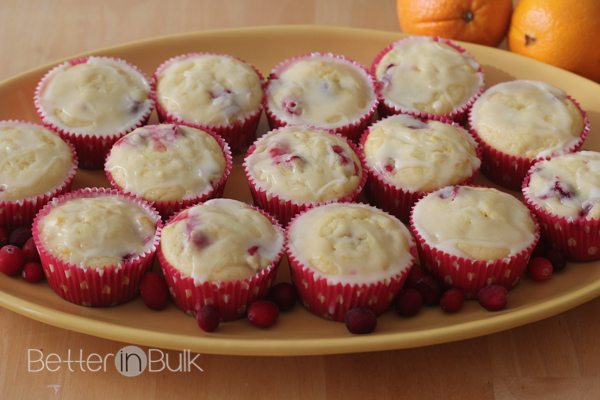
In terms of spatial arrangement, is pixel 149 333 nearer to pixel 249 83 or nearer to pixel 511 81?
pixel 249 83

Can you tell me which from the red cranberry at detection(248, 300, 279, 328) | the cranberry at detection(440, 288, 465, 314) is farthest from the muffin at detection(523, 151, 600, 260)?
the red cranberry at detection(248, 300, 279, 328)

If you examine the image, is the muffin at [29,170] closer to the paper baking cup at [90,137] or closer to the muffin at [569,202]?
the paper baking cup at [90,137]

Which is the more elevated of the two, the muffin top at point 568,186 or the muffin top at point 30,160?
the muffin top at point 568,186

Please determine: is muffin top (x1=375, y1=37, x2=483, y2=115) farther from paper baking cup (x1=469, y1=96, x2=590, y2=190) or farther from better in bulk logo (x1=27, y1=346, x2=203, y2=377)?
better in bulk logo (x1=27, y1=346, x2=203, y2=377)

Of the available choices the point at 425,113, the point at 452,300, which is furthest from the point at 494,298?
the point at 425,113

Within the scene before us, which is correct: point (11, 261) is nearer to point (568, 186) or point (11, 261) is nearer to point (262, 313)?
point (262, 313)

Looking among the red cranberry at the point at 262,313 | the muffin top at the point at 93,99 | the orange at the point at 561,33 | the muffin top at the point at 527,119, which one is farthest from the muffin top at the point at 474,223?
the muffin top at the point at 93,99
